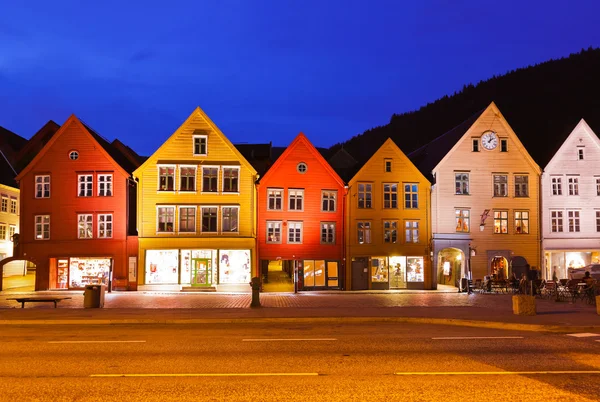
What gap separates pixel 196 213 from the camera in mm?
43562

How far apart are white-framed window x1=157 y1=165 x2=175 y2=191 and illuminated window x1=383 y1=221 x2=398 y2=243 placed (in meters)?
15.9

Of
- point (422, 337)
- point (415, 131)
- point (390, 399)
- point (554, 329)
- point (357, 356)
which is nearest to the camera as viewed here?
point (390, 399)

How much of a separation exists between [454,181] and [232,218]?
17.0 metres

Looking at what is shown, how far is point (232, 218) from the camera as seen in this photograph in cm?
4381

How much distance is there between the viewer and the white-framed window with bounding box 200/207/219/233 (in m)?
43.6

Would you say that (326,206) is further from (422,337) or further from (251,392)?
(251,392)

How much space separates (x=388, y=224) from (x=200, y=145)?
49.7ft

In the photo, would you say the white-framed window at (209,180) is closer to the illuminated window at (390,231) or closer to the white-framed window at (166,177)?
the white-framed window at (166,177)

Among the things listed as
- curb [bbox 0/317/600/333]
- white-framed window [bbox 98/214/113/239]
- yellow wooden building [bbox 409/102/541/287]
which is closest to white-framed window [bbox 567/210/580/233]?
yellow wooden building [bbox 409/102/541/287]

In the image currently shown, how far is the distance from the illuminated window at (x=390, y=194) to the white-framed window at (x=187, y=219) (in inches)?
563

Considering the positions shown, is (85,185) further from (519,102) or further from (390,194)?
(519,102)

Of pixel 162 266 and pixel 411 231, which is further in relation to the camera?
pixel 411 231

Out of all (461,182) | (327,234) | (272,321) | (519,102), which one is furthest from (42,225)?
(519,102)

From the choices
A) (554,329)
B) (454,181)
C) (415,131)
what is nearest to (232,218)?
(454,181)
